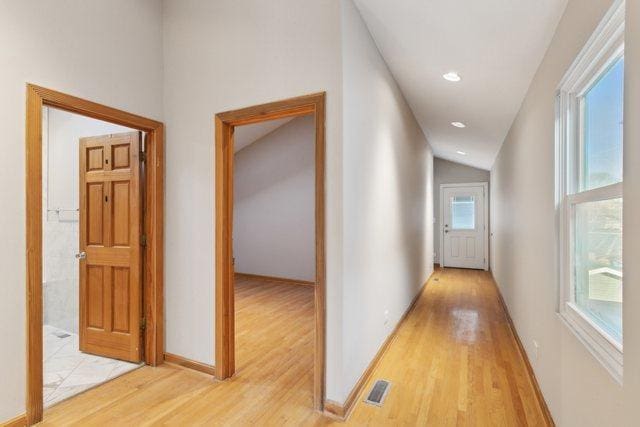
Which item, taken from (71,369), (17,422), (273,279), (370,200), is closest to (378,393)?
(370,200)

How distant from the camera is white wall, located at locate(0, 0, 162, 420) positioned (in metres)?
1.90

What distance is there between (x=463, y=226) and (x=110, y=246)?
750 centimetres

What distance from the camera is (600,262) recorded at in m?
1.49

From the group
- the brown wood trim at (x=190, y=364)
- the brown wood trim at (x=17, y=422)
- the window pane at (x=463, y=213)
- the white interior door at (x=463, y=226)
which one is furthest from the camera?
the window pane at (x=463, y=213)

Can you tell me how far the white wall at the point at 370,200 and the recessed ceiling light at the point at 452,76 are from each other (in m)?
0.55

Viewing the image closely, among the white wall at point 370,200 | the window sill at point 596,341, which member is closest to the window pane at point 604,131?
the window sill at point 596,341

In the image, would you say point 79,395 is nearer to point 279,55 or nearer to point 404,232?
point 279,55

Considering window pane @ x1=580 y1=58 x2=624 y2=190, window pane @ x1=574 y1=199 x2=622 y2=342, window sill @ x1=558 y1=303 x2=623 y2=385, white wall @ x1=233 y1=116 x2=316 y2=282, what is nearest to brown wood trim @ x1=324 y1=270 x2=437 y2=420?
window sill @ x1=558 y1=303 x2=623 y2=385

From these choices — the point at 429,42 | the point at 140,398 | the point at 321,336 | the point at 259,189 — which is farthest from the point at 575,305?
the point at 259,189

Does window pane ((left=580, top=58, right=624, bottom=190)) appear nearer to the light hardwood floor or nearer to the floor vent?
the light hardwood floor

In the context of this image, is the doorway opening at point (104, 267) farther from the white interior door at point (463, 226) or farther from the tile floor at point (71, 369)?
the white interior door at point (463, 226)

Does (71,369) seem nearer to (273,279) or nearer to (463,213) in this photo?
(273,279)

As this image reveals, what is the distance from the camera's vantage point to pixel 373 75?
108 inches

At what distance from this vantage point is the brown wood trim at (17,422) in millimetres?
1885
